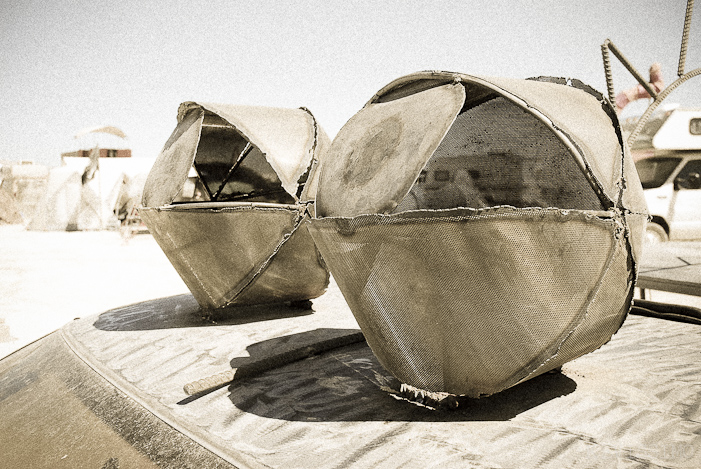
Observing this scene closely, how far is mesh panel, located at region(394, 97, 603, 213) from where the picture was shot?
138 inches

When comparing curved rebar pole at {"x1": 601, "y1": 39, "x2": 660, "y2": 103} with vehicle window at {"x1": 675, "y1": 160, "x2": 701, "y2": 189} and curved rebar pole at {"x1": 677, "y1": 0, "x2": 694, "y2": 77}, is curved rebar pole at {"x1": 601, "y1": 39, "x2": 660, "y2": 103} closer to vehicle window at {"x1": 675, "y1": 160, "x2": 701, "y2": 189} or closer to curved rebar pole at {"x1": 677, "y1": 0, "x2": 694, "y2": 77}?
curved rebar pole at {"x1": 677, "y1": 0, "x2": 694, "y2": 77}

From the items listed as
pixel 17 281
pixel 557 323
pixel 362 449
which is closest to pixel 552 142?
pixel 557 323

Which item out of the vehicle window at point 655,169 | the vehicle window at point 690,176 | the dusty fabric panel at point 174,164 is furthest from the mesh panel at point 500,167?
the vehicle window at point 690,176

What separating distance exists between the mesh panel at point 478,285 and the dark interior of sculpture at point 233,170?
401 cm

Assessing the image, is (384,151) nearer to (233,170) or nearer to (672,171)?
(233,170)

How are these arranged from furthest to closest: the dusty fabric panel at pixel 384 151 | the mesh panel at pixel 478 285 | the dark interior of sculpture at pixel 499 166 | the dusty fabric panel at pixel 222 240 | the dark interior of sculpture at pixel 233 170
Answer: the dark interior of sculpture at pixel 233 170 < the dusty fabric panel at pixel 222 240 < the dark interior of sculpture at pixel 499 166 < the dusty fabric panel at pixel 384 151 < the mesh panel at pixel 478 285

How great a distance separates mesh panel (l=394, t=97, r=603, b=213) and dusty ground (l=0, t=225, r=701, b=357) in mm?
4239

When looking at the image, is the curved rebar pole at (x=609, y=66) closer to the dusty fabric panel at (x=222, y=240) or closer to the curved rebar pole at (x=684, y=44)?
the curved rebar pole at (x=684, y=44)

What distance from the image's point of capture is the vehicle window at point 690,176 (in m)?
11.1

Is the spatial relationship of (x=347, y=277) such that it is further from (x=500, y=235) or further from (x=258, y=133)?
(x=258, y=133)

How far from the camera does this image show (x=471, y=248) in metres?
2.12

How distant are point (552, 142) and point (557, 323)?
1.76 metres

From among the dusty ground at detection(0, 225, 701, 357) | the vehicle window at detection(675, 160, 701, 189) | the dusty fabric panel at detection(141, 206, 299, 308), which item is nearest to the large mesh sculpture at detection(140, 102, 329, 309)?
the dusty fabric panel at detection(141, 206, 299, 308)

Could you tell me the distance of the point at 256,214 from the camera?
416 centimetres
